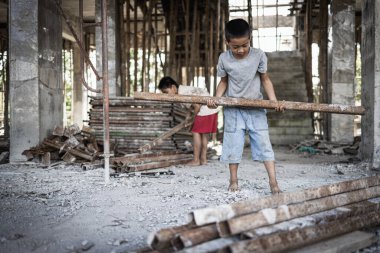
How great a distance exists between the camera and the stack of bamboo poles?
7.51 metres

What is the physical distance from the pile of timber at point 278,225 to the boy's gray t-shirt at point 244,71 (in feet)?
4.77

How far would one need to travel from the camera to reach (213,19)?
12.8 metres

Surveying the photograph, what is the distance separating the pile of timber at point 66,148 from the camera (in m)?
6.72

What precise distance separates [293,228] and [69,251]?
1.49 m

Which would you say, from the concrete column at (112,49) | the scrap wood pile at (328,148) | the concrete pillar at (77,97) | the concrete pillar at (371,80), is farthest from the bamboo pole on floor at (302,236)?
the concrete pillar at (77,97)

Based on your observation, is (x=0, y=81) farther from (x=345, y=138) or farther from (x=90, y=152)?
(x=345, y=138)

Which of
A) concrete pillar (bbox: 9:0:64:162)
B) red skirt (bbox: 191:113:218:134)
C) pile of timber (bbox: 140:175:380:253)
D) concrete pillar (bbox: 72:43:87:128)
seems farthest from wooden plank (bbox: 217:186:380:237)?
concrete pillar (bbox: 72:43:87:128)

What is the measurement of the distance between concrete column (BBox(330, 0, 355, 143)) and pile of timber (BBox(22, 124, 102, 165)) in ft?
19.9

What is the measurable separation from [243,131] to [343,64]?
22.2ft

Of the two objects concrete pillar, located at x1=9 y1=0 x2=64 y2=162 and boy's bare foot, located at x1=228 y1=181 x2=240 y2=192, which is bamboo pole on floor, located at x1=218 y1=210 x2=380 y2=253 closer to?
boy's bare foot, located at x1=228 y1=181 x2=240 y2=192

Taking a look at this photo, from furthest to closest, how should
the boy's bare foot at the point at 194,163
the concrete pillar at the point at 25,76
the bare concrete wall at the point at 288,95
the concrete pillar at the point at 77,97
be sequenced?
the concrete pillar at the point at 77,97 → the bare concrete wall at the point at 288,95 → the concrete pillar at the point at 25,76 → the boy's bare foot at the point at 194,163

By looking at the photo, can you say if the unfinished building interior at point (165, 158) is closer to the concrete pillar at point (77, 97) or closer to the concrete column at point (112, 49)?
the concrete column at point (112, 49)

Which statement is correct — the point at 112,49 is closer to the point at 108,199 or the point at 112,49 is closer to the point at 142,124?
the point at 142,124

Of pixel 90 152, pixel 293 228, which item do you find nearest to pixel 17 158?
pixel 90 152
